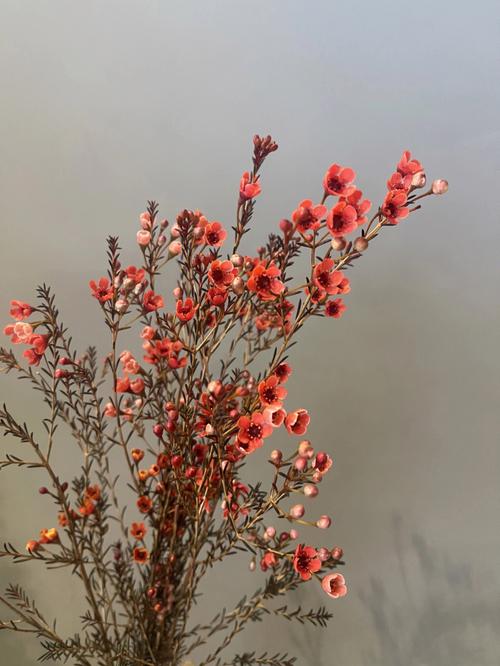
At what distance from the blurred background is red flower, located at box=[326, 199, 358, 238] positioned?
1.95ft

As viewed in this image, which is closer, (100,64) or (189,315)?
(189,315)

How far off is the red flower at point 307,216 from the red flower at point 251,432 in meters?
0.22

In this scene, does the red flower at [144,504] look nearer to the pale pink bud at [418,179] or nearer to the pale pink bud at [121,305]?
the pale pink bud at [121,305]

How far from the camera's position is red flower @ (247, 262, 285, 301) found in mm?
621

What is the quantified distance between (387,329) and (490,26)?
69 centimetres

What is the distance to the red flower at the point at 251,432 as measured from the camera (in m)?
0.60

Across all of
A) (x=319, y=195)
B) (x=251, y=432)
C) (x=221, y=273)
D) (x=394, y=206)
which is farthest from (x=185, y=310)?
(x=319, y=195)

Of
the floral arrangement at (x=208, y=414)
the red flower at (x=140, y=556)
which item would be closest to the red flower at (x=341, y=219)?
the floral arrangement at (x=208, y=414)

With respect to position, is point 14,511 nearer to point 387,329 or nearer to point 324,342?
point 324,342

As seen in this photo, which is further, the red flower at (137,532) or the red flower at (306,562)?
the red flower at (137,532)

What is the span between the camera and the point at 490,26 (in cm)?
120

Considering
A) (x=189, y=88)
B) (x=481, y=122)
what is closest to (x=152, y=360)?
(x=189, y=88)

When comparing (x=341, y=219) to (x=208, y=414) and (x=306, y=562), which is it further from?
(x=306, y=562)

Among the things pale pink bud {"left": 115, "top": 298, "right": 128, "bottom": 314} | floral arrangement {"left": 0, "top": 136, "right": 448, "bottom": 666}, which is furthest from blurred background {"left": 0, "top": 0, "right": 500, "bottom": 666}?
pale pink bud {"left": 115, "top": 298, "right": 128, "bottom": 314}
